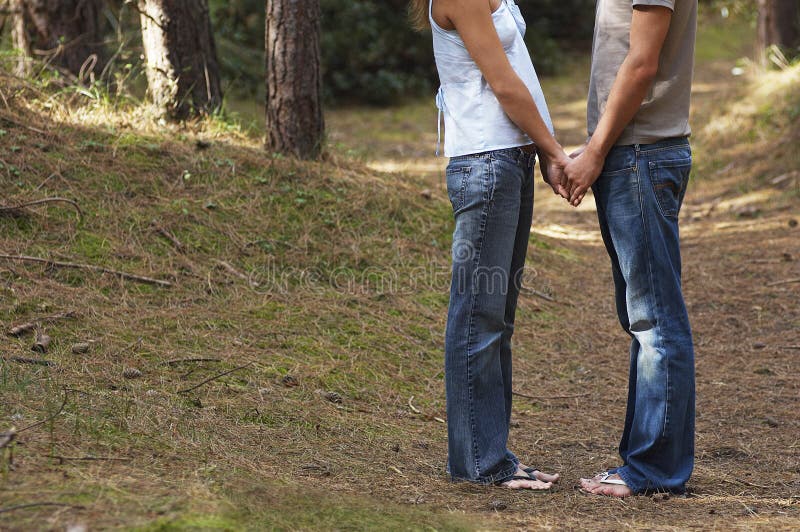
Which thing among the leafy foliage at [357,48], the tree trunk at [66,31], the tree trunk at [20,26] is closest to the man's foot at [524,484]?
the tree trunk at [66,31]

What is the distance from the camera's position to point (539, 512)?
289 cm

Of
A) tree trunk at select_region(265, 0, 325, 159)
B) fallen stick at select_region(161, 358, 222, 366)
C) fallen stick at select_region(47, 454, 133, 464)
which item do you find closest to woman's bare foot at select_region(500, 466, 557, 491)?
fallen stick at select_region(47, 454, 133, 464)

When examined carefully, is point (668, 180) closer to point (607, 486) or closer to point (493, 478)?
point (607, 486)

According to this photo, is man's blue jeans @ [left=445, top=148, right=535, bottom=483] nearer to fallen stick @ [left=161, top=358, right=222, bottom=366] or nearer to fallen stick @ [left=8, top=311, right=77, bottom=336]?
fallen stick @ [left=161, top=358, right=222, bottom=366]

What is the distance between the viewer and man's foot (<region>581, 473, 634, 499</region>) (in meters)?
3.10

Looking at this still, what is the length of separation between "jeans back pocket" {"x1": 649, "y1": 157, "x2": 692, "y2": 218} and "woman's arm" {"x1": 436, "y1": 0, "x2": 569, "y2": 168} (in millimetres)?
360

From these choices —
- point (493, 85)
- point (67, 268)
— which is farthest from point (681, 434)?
point (67, 268)

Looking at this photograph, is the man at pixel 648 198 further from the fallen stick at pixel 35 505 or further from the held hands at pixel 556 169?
the fallen stick at pixel 35 505

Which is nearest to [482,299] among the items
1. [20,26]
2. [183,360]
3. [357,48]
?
[183,360]

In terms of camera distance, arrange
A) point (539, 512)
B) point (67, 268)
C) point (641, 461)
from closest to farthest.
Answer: point (539, 512), point (641, 461), point (67, 268)

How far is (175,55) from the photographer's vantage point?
635 cm

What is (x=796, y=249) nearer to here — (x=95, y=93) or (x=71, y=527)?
(x=95, y=93)

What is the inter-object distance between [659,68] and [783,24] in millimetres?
8860

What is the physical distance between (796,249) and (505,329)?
427 centimetres
